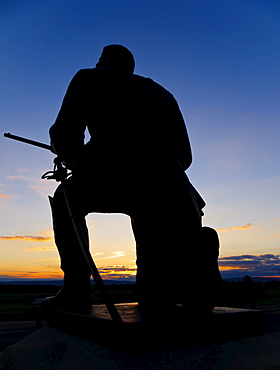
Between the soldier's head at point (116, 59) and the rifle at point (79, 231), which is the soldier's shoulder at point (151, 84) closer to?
the soldier's head at point (116, 59)

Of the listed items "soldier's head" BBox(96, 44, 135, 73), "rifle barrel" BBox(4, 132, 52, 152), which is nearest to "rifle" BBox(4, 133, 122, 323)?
"rifle barrel" BBox(4, 132, 52, 152)

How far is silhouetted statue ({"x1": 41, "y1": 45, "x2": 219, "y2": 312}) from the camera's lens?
1983 millimetres

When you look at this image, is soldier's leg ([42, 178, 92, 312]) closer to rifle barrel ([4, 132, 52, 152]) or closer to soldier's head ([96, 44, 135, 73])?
rifle barrel ([4, 132, 52, 152])

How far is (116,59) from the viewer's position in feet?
8.16

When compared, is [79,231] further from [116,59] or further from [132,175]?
[116,59]

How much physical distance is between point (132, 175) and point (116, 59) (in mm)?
974

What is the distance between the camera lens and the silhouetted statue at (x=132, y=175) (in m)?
1.98

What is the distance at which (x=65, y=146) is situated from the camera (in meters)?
2.27

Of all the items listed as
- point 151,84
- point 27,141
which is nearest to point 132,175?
point 151,84

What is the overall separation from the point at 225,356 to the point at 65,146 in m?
1.58

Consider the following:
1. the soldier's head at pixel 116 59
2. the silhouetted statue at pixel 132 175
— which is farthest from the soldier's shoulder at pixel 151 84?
the soldier's head at pixel 116 59

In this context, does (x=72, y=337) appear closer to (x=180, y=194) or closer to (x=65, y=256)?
(x=65, y=256)

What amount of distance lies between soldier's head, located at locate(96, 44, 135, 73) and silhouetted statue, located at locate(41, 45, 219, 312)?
0.13ft

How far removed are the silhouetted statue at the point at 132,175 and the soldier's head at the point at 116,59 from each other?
41 millimetres
